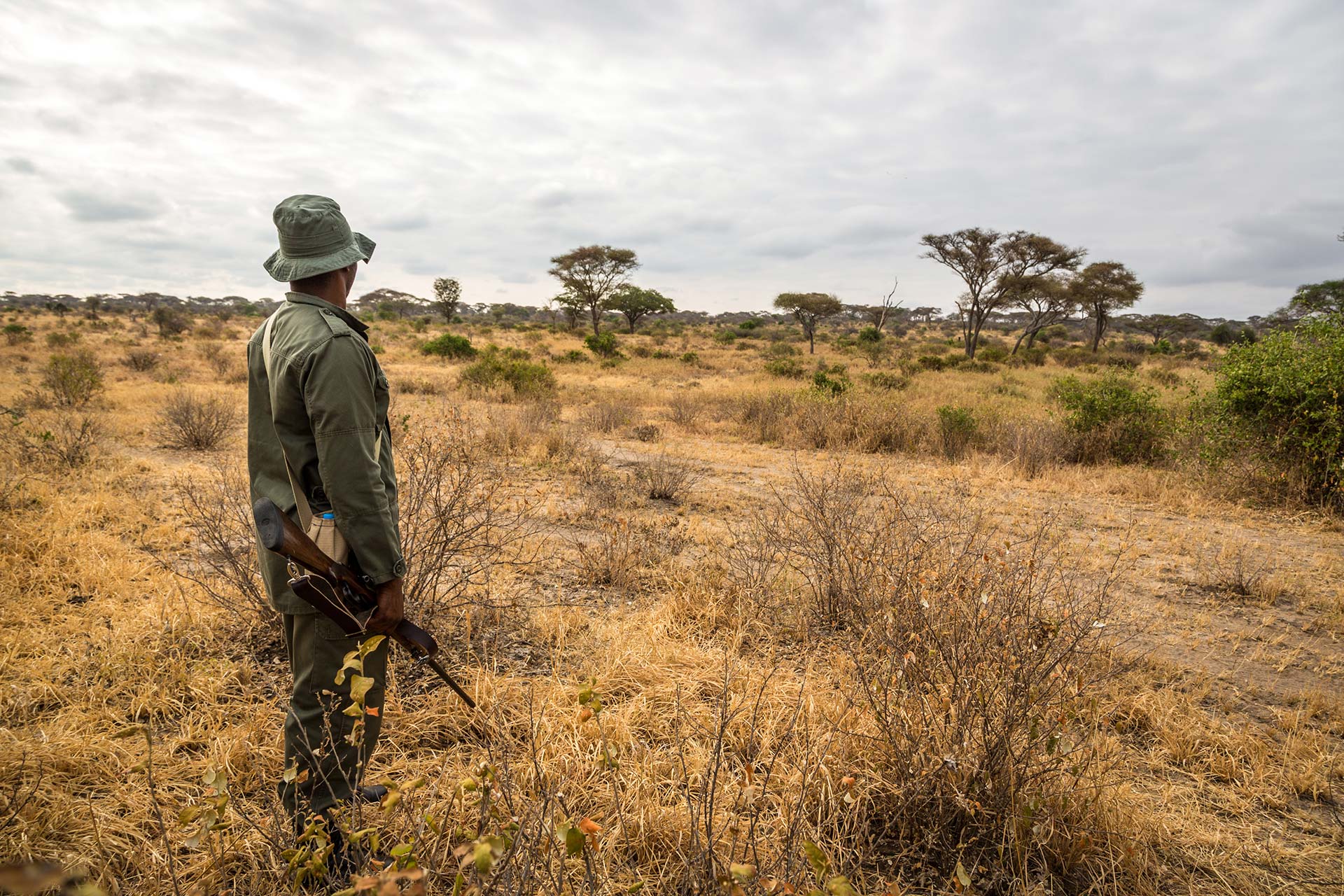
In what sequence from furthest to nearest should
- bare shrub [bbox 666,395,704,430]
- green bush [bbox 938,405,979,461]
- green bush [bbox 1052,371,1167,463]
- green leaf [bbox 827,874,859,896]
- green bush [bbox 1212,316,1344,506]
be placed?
bare shrub [bbox 666,395,704,430] < green bush [bbox 938,405,979,461] < green bush [bbox 1052,371,1167,463] < green bush [bbox 1212,316,1344,506] < green leaf [bbox 827,874,859,896]

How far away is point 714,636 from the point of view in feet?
12.4

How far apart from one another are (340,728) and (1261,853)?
3.25 m

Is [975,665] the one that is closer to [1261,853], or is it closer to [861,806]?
[861,806]

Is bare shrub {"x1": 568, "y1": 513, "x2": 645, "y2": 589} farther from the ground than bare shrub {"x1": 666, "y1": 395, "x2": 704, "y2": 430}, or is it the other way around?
bare shrub {"x1": 666, "y1": 395, "x2": 704, "y2": 430}

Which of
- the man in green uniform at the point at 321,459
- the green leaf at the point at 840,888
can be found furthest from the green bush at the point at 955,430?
the green leaf at the point at 840,888

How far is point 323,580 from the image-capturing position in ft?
6.27

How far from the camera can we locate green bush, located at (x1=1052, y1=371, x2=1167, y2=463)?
8.88 meters

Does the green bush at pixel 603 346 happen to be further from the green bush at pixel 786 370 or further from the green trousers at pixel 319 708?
the green trousers at pixel 319 708

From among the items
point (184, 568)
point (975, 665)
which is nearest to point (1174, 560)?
point (975, 665)

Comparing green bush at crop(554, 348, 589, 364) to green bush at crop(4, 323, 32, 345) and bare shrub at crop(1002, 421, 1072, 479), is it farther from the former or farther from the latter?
bare shrub at crop(1002, 421, 1072, 479)

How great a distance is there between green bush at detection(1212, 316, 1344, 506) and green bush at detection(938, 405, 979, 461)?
2.81m

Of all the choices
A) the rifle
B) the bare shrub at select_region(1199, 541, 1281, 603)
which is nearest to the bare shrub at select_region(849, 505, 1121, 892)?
the rifle

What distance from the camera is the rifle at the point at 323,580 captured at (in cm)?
181

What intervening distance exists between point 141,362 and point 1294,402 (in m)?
21.5
